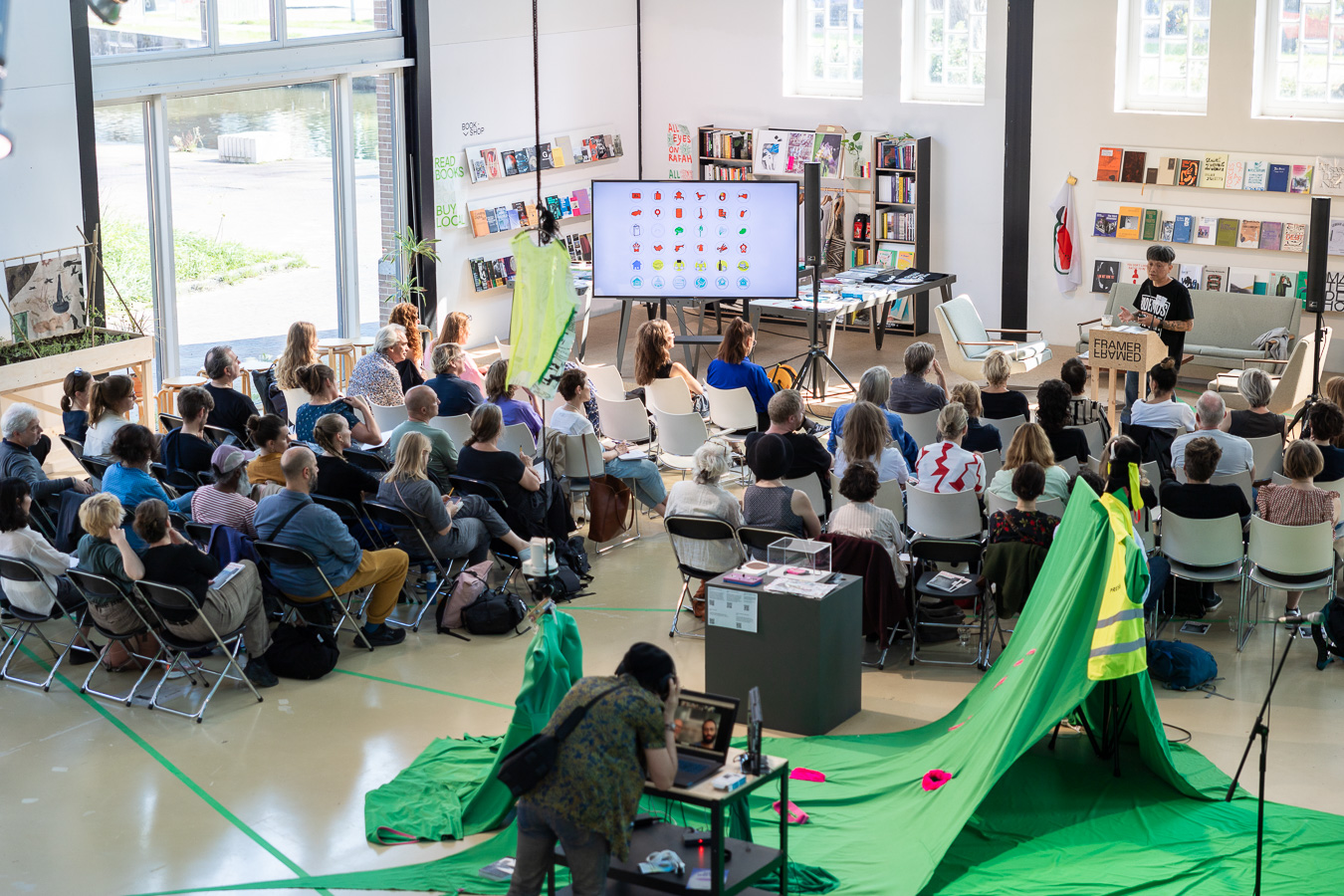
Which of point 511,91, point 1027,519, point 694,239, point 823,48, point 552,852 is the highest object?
point 823,48

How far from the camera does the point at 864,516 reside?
22.7 ft

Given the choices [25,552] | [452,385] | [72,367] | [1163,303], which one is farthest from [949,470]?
[72,367]

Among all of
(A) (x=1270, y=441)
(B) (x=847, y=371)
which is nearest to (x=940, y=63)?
(B) (x=847, y=371)

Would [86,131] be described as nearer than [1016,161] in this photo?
Yes

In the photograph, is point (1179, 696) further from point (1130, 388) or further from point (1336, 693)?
point (1130, 388)

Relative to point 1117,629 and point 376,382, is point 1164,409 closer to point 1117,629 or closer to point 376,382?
point 1117,629

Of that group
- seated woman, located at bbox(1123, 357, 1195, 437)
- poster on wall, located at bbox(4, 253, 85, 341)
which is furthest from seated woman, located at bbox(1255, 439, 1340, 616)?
poster on wall, located at bbox(4, 253, 85, 341)

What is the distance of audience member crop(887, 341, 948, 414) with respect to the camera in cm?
924

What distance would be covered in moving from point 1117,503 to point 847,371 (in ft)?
25.5

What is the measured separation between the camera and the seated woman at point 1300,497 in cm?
709

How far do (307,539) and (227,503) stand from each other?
56cm

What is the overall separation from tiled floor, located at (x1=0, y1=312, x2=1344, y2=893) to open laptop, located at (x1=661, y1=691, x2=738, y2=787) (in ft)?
4.34

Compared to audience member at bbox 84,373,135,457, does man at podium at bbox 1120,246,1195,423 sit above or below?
above

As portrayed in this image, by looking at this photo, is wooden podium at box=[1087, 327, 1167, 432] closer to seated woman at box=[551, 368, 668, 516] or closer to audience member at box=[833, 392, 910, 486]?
audience member at box=[833, 392, 910, 486]
